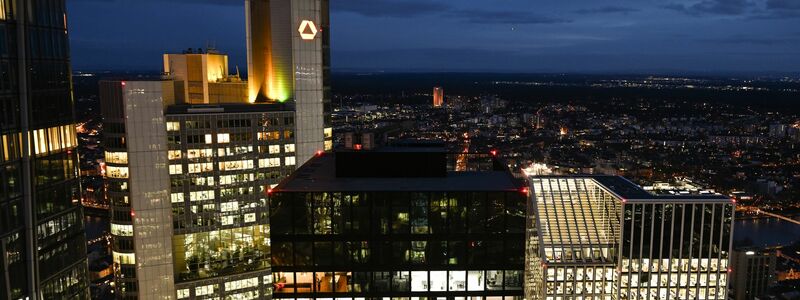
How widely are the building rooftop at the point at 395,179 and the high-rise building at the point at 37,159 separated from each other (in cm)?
1435

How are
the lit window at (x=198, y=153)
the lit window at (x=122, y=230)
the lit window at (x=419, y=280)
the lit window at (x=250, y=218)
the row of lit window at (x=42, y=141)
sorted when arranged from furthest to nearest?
the lit window at (x=250, y=218), the lit window at (x=198, y=153), the lit window at (x=122, y=230), the lit window at (x=419, y=280), the row of lit window at (x=42, y=141)

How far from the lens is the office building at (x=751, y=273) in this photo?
4774 inches

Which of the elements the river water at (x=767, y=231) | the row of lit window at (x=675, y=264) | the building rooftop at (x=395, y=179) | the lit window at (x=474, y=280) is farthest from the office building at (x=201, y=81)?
the river water at (x=767, y=231)

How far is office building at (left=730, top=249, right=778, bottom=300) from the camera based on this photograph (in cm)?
12125

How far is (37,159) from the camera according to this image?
3578cm

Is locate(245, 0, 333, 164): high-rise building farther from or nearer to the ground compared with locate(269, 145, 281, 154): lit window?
farther from the ground

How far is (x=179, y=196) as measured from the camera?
85.3m

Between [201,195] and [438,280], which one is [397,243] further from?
[201,195]

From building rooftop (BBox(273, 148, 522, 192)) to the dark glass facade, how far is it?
36.8 inches

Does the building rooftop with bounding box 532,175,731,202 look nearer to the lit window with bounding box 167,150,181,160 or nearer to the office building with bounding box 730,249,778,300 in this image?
the lit window with bounding box 167,150,181,160

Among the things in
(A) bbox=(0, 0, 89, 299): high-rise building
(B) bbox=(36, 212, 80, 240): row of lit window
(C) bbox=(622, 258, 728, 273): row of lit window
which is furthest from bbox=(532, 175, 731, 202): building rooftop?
(A) bbox=(0, 0, 89, 299): high-rise building

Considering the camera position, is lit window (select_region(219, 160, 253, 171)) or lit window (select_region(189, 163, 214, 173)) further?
lit window (select_region(219, 160, 253, 171))

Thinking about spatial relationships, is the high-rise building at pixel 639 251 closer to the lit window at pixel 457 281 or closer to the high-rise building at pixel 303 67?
the lit window at pixel 457 281

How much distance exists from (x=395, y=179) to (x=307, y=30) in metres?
48.2
